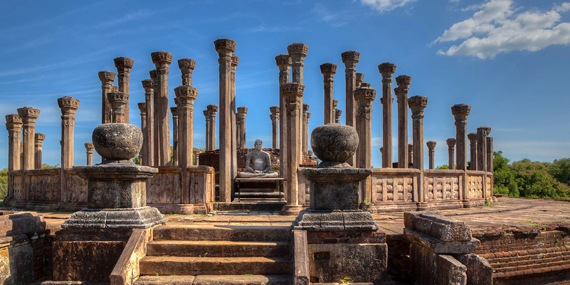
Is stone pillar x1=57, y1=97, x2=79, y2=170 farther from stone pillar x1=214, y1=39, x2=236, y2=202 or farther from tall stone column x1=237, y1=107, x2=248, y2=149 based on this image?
tall stone column x1=237, y1=107, x2=248, y2=149

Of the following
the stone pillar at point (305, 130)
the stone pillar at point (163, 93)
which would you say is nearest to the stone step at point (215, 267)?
the stone pillar at point (163, 93)

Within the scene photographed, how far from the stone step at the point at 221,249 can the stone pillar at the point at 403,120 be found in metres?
8.65

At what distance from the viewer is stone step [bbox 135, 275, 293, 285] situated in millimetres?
6109

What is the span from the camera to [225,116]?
13.0m

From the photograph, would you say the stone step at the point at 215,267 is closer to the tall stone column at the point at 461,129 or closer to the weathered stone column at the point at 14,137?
the tall stone column at the point at 461,129

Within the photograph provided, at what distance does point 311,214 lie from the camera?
6.73 metres

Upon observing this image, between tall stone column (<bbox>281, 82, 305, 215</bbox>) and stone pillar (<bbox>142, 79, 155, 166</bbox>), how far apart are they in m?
7.49

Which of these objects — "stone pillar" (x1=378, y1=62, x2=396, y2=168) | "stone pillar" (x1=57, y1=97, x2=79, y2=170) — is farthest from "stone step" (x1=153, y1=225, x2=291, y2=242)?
"stone pillar" (x1=378, y1=62, x2=396, y2=168)

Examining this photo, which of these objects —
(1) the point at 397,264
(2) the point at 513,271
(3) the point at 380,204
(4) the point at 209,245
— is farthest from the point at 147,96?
(2) the point at 513,271

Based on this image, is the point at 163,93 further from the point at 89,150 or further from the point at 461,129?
the point at 89,150

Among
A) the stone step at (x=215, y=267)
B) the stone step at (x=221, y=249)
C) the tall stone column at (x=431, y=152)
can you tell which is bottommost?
the stone step at (x=215, y=267)

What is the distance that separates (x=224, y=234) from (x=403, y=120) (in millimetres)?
9476

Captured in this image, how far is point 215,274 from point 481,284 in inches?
162

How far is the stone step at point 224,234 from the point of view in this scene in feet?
23.6
